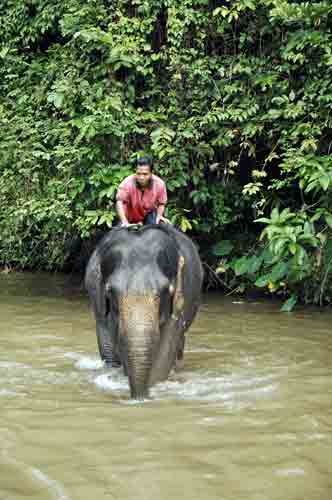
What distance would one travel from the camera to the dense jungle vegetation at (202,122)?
8141 millimetres

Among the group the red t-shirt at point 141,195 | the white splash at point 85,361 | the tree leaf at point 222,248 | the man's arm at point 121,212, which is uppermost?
the red t-shirt at point 141,195

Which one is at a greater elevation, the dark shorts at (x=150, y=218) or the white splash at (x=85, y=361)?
the dark shorts at (x=150, y=218)

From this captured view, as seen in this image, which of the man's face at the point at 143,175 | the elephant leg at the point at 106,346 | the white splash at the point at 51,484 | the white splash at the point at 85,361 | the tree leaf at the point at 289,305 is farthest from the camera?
the tree leaf at the point at 289,305

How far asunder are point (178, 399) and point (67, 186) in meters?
4.96

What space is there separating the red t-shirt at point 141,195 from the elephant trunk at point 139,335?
168cm

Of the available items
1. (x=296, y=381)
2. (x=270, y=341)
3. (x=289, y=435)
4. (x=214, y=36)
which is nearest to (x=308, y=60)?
(x=214, y=36)

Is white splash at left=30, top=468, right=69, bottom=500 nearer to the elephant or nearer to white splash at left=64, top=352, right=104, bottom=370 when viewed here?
the elephant

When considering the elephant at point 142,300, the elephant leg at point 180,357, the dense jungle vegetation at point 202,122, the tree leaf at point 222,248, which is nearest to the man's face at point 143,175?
the elephant at point 142,300

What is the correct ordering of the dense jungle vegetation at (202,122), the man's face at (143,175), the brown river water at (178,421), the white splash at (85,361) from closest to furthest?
the brown river water at (178,421)
the white splash at (85,361)
the man's face at (143,175)
the dense jungle vegetation at (202,122)

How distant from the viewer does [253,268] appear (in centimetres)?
908

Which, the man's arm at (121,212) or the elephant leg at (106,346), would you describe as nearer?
the elephant leg at (106,346)

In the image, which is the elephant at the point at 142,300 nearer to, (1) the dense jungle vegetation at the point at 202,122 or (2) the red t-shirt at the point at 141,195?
(2) the red t-shirt at the point at 141,195

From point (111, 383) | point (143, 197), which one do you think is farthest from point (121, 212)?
point (111, 383)

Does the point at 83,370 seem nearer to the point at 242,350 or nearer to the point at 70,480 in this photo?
the point at 242,350
